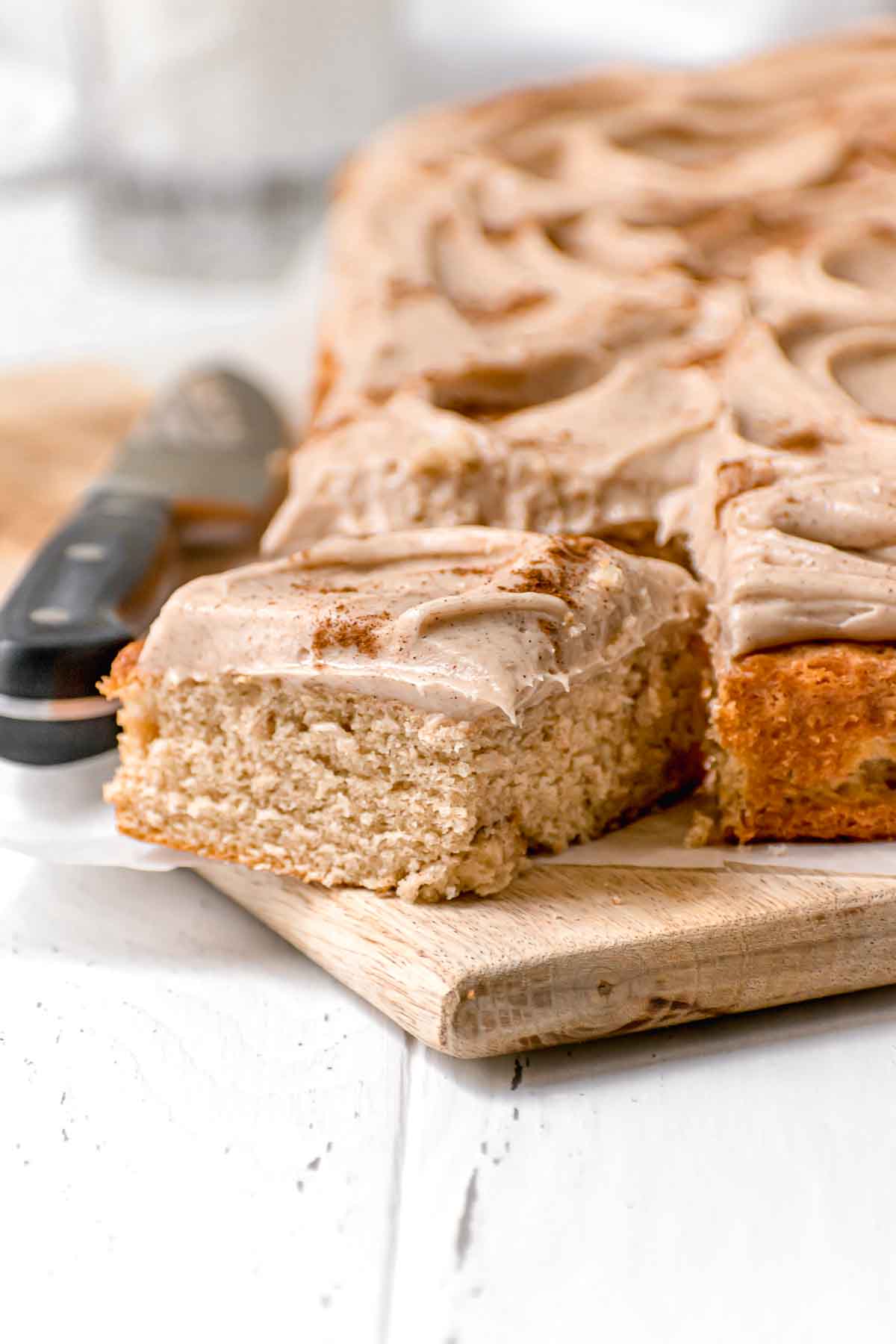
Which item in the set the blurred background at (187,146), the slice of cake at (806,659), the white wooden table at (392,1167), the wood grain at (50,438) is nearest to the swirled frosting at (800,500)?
the slice of cake at (806,659)

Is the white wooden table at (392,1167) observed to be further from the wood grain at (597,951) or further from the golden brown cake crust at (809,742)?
the golden brown cake crust at (809,742)

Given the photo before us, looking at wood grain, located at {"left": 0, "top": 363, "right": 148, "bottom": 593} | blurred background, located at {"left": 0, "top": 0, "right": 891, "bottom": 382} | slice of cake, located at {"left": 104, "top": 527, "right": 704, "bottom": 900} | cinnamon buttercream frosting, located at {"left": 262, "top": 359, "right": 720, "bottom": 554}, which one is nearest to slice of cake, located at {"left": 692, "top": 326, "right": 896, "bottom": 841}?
slice of cake, located at {"left": 104, "top": 527, "right": 704, "bottom": 900}

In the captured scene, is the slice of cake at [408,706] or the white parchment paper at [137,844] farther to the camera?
the white parchment paper at [137,844]

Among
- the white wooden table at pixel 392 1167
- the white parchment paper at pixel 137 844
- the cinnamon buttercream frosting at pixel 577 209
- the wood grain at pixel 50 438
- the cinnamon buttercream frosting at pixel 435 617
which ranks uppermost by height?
the cinnamon buttercream frosting at pixel 577 209

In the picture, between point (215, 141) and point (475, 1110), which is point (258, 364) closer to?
point (215, 141)

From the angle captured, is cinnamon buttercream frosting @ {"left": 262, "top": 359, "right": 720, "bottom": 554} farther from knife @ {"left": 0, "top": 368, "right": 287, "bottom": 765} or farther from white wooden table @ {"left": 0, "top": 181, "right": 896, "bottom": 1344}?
white wooden table @ {"left": 0, "top": 181, "right": 896, "bottom": 1344}

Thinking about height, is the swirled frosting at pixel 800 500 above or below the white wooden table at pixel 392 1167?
above

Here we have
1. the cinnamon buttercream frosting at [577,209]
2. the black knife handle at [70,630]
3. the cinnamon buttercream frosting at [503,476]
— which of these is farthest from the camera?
the cinnamon buttercream frosting at [577,209]

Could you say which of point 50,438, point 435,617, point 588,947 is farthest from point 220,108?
point 588,947
